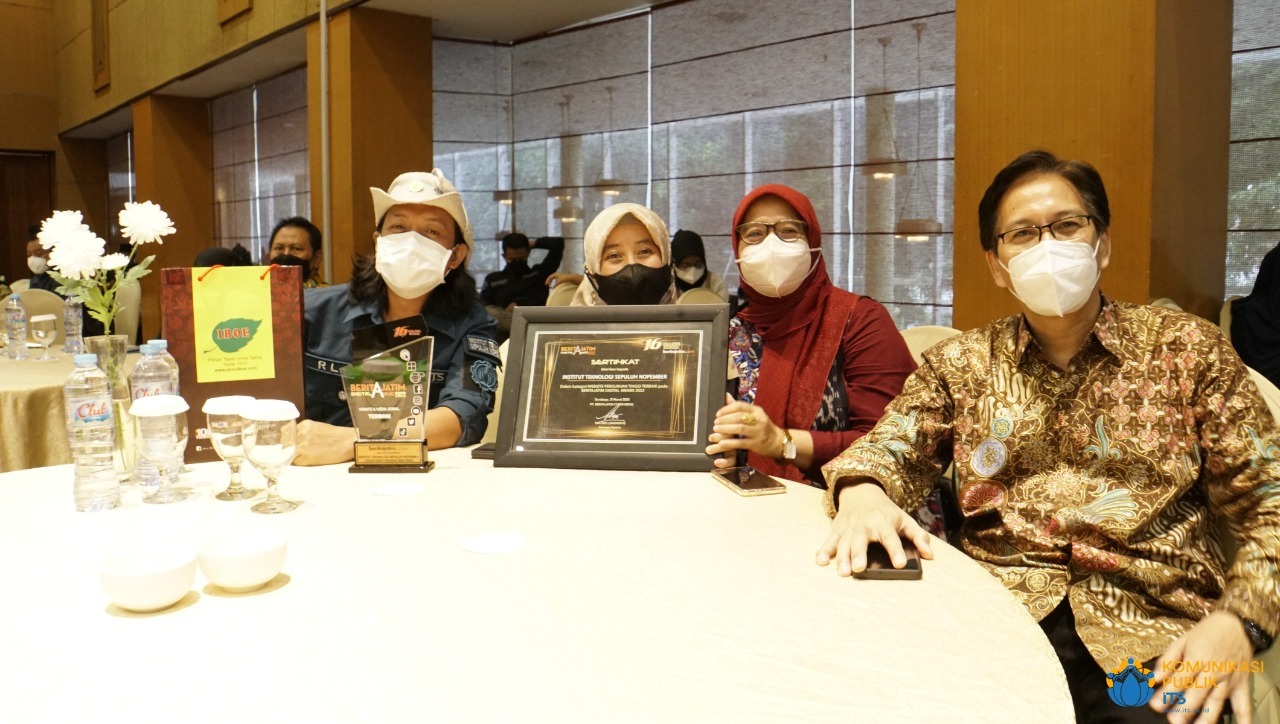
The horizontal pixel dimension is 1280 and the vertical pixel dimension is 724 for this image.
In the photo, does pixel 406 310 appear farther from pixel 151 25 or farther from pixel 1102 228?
pixel 151 25

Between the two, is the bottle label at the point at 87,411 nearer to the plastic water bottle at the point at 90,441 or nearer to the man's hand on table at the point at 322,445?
the plastic water bottle at the point at 90,441

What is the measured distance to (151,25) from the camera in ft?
30.4

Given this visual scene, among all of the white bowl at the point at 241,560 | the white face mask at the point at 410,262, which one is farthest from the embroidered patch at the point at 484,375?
the white bowl at the point at 241,560

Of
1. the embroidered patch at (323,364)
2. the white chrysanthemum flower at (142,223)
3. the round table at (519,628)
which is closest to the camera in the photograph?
the round table at (519,628)

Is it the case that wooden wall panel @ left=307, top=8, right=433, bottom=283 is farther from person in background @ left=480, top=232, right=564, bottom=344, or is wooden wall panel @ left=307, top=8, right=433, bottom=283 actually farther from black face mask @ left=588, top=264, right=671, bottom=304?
black face mask @ left=588, top=264, right=671, bottom=304

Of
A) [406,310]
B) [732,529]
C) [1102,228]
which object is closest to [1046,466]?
[1102,228]

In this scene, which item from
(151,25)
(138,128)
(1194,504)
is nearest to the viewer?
(1194,504)

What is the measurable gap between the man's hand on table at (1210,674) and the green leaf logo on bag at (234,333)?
5.94ft

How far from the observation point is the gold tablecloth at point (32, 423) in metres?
3.00

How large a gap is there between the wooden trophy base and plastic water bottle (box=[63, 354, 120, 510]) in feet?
1.45

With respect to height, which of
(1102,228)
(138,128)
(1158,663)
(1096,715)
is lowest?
(1096,715)

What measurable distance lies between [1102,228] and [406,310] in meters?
1.71

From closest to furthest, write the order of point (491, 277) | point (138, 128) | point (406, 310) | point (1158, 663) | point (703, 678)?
1. point (703, 678)
2. point (1158, 663)
3. point (406, 310)
4. point (491, 277)
5. point (138, 128)

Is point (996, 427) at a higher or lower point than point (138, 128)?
lower
